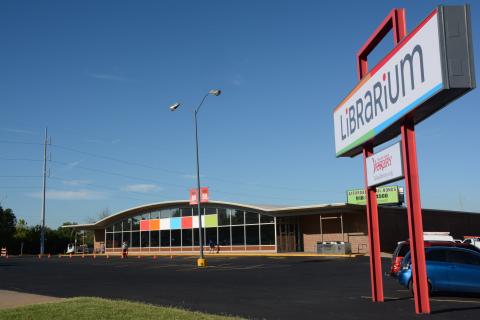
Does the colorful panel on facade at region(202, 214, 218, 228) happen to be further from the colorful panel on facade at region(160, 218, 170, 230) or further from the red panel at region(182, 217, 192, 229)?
the colorful panel on facade at region(160, 218, 170, 230)

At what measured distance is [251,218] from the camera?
162 ft

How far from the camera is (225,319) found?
9719 mm

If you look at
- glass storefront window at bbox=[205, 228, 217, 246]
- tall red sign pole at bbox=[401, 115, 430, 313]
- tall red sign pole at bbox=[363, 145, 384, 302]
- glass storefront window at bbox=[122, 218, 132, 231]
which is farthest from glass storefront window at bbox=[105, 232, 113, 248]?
tall red sign pole at bbox=[401, 115, 430, 313]

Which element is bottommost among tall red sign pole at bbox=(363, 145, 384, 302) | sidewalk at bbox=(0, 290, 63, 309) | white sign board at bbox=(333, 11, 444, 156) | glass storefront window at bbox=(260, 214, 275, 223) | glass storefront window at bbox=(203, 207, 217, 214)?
sidewalk at bbox=(0, 290, 63, 309)

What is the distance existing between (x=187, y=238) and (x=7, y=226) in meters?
38.6

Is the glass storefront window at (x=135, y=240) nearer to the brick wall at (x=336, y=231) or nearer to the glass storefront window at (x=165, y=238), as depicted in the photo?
the glass storefront window at (x=165, y=238)

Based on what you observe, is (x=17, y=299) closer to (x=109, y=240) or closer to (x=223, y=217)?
(x=223, y=217)

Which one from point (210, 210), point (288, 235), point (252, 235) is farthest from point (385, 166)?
point (210, 210)

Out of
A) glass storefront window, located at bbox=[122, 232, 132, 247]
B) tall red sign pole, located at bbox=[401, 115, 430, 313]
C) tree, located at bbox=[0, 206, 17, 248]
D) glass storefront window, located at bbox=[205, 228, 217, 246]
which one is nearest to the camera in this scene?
tall red sign pole, located at bbox=[401, 115, 430, 313]

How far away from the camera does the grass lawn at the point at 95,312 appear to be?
9.92m

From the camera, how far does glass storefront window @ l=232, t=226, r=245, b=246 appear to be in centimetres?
4997

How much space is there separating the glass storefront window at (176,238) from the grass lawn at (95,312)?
4412 centimetres

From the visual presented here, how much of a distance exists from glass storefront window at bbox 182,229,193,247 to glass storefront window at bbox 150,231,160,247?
4.18 metres

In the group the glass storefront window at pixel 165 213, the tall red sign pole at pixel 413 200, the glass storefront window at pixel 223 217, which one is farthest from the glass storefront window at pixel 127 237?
the tall red sign pole at pixel 413 200
